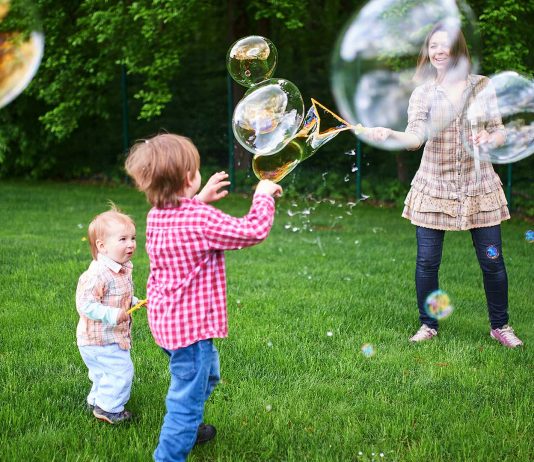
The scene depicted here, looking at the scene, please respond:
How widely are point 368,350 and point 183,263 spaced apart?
70.2 inches

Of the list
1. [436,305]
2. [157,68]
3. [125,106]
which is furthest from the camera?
[125,106]

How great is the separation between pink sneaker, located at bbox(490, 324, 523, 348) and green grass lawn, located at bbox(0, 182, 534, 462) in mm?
49

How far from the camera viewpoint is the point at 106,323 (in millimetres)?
3174

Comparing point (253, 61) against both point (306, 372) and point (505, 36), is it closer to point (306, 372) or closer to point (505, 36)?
point (306, 372)

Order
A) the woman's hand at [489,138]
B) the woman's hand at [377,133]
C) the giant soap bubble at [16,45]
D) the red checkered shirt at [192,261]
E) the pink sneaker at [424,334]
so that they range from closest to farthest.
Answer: the red checkered shirt at [192,261], the woman's hand at [377,133], the giant soap bubble at [16,45], the woman's hand at [489,138], the pink sneaker at [424,334]

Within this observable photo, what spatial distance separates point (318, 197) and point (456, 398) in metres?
8.38

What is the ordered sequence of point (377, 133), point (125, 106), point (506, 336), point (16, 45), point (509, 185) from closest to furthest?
point (377, 133), point (16, 45), point (506, 336), point (509, 185), point (125, 106)

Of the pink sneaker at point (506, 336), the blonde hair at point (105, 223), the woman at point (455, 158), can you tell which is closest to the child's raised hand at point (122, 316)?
the blonde hair at point (105, 223)

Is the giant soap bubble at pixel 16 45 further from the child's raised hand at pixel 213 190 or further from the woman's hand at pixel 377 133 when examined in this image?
the woman's hand at pixel 377 133

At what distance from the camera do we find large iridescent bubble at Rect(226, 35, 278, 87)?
13.6ft

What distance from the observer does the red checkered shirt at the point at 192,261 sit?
2613mm

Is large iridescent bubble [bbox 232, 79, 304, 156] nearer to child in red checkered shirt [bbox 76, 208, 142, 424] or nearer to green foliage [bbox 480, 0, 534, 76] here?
child in red checkered shirt [bbox 76, 208, 142, 424]

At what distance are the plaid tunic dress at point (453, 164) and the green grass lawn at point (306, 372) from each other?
0.76 meters

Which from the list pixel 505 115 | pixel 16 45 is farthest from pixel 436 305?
pixel 16 45
